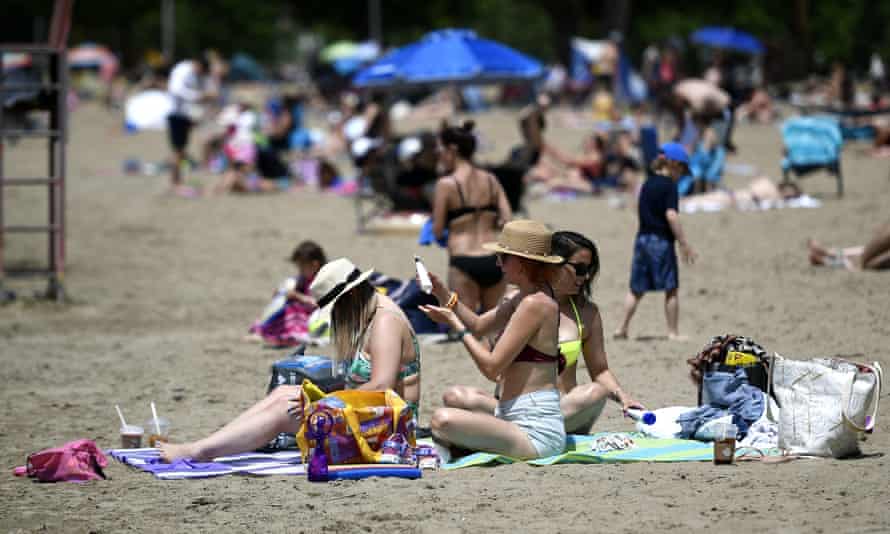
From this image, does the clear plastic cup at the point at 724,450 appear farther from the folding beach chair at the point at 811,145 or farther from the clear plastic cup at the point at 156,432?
the folding beach chair at the point at 811,145

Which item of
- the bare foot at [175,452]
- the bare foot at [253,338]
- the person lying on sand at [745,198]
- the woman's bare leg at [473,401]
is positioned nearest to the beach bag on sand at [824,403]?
the woman's bare leg at [473,401]

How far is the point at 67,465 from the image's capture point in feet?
20.5

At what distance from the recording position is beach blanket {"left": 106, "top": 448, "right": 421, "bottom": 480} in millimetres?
6008

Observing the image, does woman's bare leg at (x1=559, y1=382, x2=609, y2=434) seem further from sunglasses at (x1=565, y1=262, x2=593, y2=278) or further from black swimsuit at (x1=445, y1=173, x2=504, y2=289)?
black swimsuit at (x1=445, y1=173, x2=504, y2=289)

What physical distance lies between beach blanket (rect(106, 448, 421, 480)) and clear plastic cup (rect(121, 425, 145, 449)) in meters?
0.13

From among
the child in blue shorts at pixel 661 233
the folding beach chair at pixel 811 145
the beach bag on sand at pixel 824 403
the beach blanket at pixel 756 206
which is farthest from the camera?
the folding beach chair at pixel 811 145

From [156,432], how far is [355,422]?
1.60m

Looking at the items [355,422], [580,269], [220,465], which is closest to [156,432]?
[220,465]

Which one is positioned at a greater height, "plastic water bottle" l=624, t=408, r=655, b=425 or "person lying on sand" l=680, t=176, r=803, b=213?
"person lying on sand" l=680, t=176, r=803, b=213

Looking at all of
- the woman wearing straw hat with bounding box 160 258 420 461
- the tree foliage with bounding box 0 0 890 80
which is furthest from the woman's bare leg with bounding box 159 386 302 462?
the tree foliage with bounding box 0 0 890 80

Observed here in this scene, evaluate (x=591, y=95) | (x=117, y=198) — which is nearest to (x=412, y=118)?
(x=591, y=95)

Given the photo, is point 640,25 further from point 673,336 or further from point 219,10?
point 673,336

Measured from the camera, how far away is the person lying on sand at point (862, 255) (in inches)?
440

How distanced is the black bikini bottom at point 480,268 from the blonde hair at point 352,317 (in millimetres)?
2902
